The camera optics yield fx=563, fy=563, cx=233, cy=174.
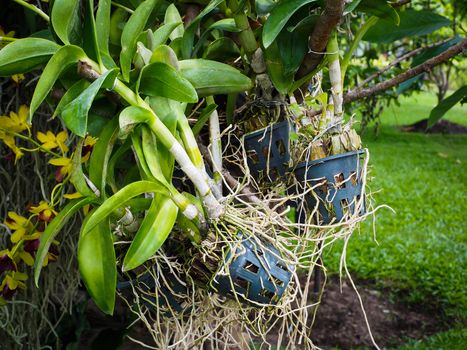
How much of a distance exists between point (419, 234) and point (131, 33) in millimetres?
2506

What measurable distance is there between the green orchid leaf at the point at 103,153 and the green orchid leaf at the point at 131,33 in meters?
0.05

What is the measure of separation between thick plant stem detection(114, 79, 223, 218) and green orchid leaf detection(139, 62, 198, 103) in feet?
0.05

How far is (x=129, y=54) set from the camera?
57 cm

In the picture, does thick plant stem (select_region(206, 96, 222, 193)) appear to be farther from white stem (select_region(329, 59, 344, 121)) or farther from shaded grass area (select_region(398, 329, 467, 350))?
→ shaded grass area (select_region(398, 329, 467, 350))

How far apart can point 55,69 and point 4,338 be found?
85 cm

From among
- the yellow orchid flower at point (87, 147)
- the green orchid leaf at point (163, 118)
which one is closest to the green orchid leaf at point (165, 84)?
the green orchid leaf at point (163, 118)

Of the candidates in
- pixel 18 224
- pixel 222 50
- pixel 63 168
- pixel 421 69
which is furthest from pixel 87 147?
pixel 421 69

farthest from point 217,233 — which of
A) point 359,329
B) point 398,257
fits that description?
point 398,257

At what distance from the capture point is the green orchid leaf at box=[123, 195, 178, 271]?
501mm

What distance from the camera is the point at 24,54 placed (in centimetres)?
53

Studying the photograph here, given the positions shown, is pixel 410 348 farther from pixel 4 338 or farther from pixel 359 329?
pixel 4 338

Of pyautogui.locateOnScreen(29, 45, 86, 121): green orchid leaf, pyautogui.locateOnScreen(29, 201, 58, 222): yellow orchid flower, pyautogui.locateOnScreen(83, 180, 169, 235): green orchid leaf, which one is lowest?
pyautogui.locateOnScreen(29, 201, 58, 222): yellow orchid flower

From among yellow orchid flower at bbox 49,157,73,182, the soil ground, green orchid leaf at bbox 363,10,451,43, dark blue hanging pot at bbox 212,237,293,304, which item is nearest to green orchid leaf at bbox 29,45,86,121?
dark blue hanging pot at bbox 212,237,293,304

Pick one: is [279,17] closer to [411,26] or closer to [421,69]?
[421,69]
